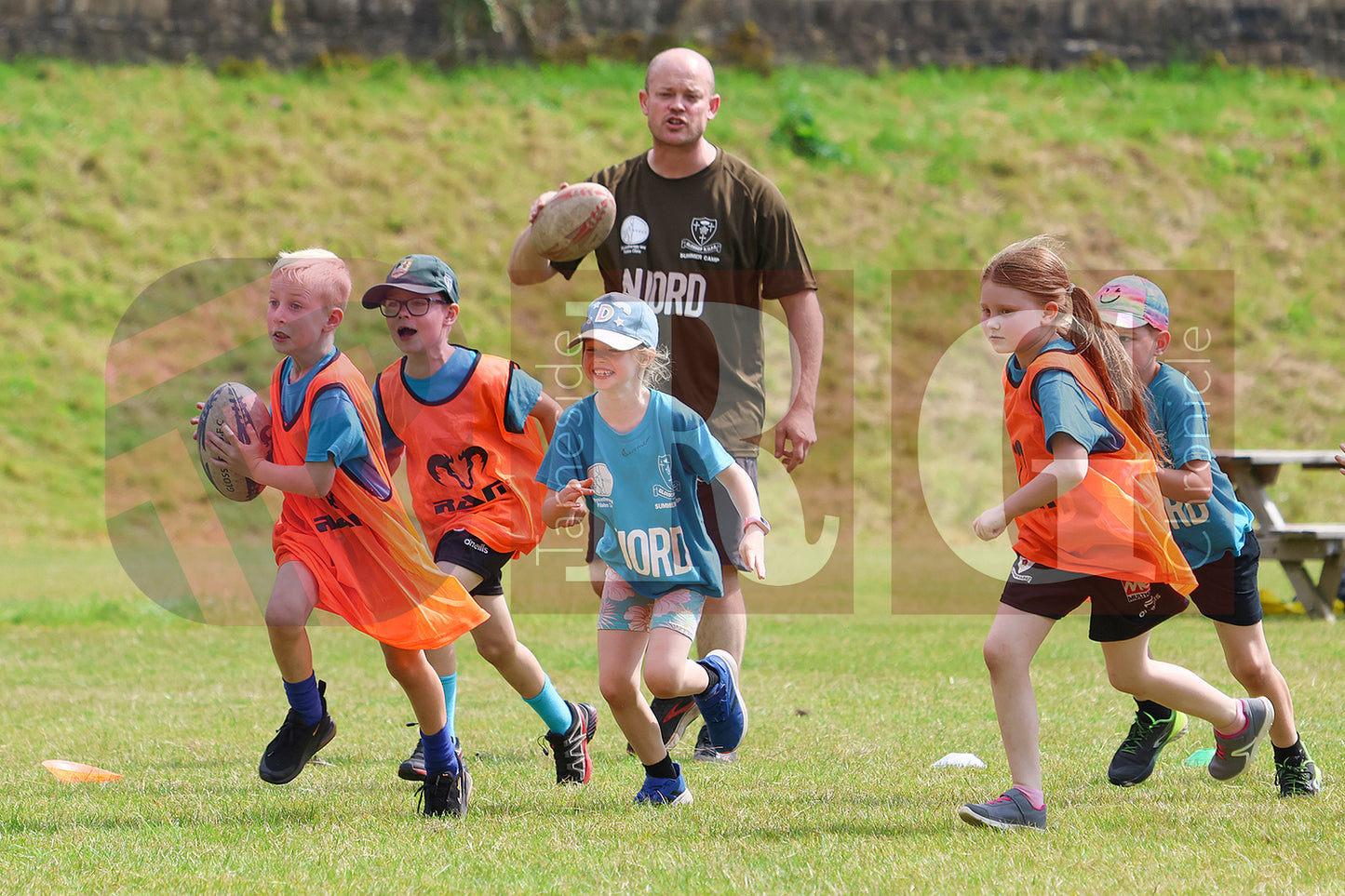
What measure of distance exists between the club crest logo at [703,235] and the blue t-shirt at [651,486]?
149cm

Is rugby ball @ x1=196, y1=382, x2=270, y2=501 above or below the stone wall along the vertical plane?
below

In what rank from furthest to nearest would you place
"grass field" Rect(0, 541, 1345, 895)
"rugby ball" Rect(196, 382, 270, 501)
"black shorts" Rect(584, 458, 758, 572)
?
"black shorts" Rect(584, 458, 758, 572) < "rugby ball" Rect(196, 382, 270, 501) < "grass field" Rect(0, 541, 1345, 895)

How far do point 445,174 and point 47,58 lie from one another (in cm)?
724

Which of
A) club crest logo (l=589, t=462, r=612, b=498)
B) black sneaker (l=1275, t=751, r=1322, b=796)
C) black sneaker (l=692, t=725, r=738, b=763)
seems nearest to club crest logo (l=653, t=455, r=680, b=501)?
club crest logo (l=589, t=462, r=612, b=498)

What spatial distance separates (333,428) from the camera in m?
4.27

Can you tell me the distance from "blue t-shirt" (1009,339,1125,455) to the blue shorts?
1.27 meters

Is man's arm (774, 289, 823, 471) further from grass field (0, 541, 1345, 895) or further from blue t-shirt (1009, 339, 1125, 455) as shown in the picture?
blue t-shirt (1009, 339, 1125, 455)

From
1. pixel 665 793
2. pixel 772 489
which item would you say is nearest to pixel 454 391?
pixel 665 793

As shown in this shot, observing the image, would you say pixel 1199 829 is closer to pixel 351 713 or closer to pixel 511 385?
pixel 511 385

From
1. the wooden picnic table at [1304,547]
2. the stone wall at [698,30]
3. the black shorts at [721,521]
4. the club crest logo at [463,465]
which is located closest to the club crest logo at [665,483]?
the club crest logo at [463,465]

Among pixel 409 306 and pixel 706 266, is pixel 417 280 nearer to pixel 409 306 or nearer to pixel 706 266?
pixel 409 306

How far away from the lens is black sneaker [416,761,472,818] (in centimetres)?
434

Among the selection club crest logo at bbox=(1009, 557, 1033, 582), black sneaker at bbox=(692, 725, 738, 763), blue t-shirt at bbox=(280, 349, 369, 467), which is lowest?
black sneaker at bbox=(692, 725, 738, 763)

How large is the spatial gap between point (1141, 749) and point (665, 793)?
179cm
